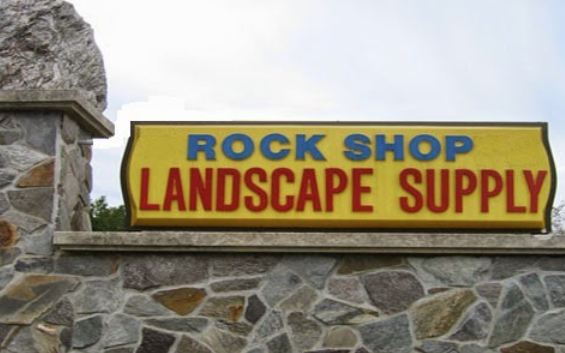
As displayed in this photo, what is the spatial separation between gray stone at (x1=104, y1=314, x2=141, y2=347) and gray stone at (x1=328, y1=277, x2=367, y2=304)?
5.44ft

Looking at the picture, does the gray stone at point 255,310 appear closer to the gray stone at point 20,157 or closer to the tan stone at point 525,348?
the tan stone at point 525,348

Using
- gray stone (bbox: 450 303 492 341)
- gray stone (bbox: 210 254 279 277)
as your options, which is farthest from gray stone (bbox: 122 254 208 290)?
gray stone (bbox: 450 303 492 341)

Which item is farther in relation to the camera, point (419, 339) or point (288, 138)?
point (288, 138)

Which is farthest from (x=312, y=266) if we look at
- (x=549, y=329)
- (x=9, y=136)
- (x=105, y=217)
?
(x=105, y=217)

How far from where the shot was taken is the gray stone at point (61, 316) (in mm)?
7730

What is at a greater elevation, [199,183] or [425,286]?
[199,183]

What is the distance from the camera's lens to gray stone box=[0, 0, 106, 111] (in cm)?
1014

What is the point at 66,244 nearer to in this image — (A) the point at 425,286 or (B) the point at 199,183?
(B) the point at 199,183

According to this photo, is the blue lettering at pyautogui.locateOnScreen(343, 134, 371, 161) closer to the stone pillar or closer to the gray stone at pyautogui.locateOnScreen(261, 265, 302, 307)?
the gray stone at pyautogui.locateOnScreen(261, 265, 302, 307)

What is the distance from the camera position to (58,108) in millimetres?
7969

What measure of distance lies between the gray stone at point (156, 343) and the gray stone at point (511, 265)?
9.07ft

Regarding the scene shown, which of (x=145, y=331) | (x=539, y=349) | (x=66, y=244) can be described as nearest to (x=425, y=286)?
(x=539, y=349)

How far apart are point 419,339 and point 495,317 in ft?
2.18

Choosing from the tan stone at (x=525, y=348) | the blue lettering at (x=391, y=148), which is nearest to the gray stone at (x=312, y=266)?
the blue lettering at (x=391, y=148)
